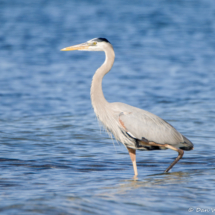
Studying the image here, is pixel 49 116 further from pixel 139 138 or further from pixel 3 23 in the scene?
pixel 3 23

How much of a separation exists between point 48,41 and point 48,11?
1030cm

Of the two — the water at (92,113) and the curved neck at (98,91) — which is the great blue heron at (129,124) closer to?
the curved neck at (98,91)

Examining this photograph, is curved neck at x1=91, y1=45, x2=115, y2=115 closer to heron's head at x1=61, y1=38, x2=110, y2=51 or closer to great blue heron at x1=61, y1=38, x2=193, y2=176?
great blue heron at x1=61, y1=38, x2=193, y2=176

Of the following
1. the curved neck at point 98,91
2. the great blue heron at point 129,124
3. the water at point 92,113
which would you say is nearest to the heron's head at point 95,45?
the great blue heron at point 129,124

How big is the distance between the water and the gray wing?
483 millimetres

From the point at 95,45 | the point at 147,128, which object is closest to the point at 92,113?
the point at 95,45

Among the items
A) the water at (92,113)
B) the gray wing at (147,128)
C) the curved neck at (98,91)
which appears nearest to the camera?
the water at (92,113)

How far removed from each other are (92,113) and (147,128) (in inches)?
168

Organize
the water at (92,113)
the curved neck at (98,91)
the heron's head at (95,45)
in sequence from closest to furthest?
the water at (92,113) → the curved neck at (98,91) → the heron's head at (95,45)

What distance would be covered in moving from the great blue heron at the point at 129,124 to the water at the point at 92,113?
15.9 inches

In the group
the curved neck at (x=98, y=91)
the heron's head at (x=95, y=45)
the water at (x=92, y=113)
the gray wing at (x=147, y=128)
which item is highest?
the heron's head at (x=95, y=45)

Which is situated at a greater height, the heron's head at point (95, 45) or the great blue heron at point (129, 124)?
the heron's head at point (95, 45)

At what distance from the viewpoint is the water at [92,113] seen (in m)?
5.48

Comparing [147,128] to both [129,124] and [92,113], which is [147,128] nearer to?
[129,124]
